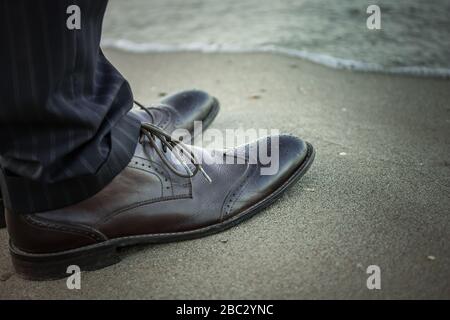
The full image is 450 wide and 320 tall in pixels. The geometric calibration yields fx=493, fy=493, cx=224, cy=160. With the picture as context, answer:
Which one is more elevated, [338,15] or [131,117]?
[131,117]

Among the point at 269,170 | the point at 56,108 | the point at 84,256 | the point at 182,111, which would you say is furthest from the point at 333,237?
the point at 182,111

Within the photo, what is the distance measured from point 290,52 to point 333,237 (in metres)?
2.19

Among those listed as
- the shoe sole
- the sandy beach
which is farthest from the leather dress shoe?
the shoe sole

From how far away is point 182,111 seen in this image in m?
2.04

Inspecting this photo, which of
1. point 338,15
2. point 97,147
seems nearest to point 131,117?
point 97,147

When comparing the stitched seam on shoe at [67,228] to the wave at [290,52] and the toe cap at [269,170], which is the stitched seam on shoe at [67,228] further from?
the wave at [290,52]

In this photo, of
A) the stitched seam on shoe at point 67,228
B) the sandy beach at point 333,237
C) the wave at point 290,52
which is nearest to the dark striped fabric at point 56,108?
the stitched seam on shoe at point 67,228

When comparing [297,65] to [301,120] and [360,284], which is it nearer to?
[301,120]

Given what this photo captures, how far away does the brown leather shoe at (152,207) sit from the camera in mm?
1195

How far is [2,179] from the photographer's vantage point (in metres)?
1.17

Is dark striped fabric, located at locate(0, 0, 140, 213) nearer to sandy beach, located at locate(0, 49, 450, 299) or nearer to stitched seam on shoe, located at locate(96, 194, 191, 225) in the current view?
stitched seam on shoe, located at locate(96, 194, 191, 225)

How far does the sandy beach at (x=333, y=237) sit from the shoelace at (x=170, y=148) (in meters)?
0.19

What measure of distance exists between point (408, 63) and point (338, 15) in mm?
1324

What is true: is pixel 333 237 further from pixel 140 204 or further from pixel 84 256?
pixel 84 256
